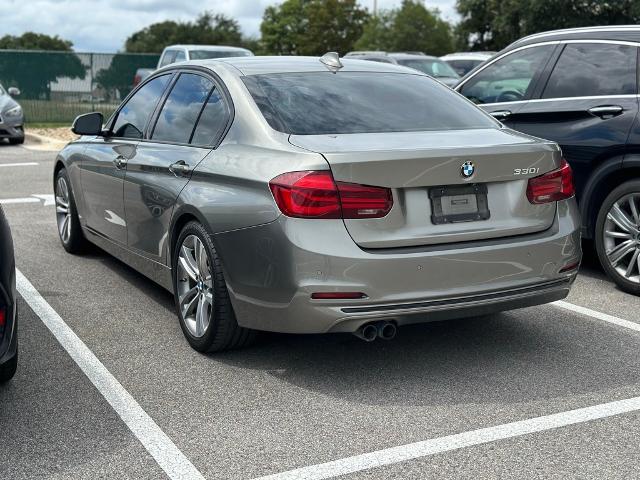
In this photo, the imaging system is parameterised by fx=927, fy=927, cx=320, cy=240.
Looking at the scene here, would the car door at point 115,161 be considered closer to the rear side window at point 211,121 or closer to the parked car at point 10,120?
the rear side window at point 211,121

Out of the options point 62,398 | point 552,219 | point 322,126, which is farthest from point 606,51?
point 62,398

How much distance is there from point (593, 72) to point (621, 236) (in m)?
1.24

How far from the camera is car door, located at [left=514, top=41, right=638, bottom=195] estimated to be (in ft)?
21.0

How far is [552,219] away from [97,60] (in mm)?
24301

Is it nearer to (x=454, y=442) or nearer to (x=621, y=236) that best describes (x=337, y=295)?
(x=454, y=442)

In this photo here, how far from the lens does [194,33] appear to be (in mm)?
122375

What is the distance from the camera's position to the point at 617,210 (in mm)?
6395

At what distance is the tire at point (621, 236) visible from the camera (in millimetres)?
6285

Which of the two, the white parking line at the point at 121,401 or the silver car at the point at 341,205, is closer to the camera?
the white parking line at the point at 121,401

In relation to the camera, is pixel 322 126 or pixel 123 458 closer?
pixel 123 458

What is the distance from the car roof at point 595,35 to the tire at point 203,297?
3554mm

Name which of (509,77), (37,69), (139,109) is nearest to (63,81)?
(37,69)

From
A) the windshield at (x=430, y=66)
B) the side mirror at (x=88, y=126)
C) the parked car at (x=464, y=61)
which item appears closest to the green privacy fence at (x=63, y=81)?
the parked car at (x=464, y=61)

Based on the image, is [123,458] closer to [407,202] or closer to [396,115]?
[407,202]
